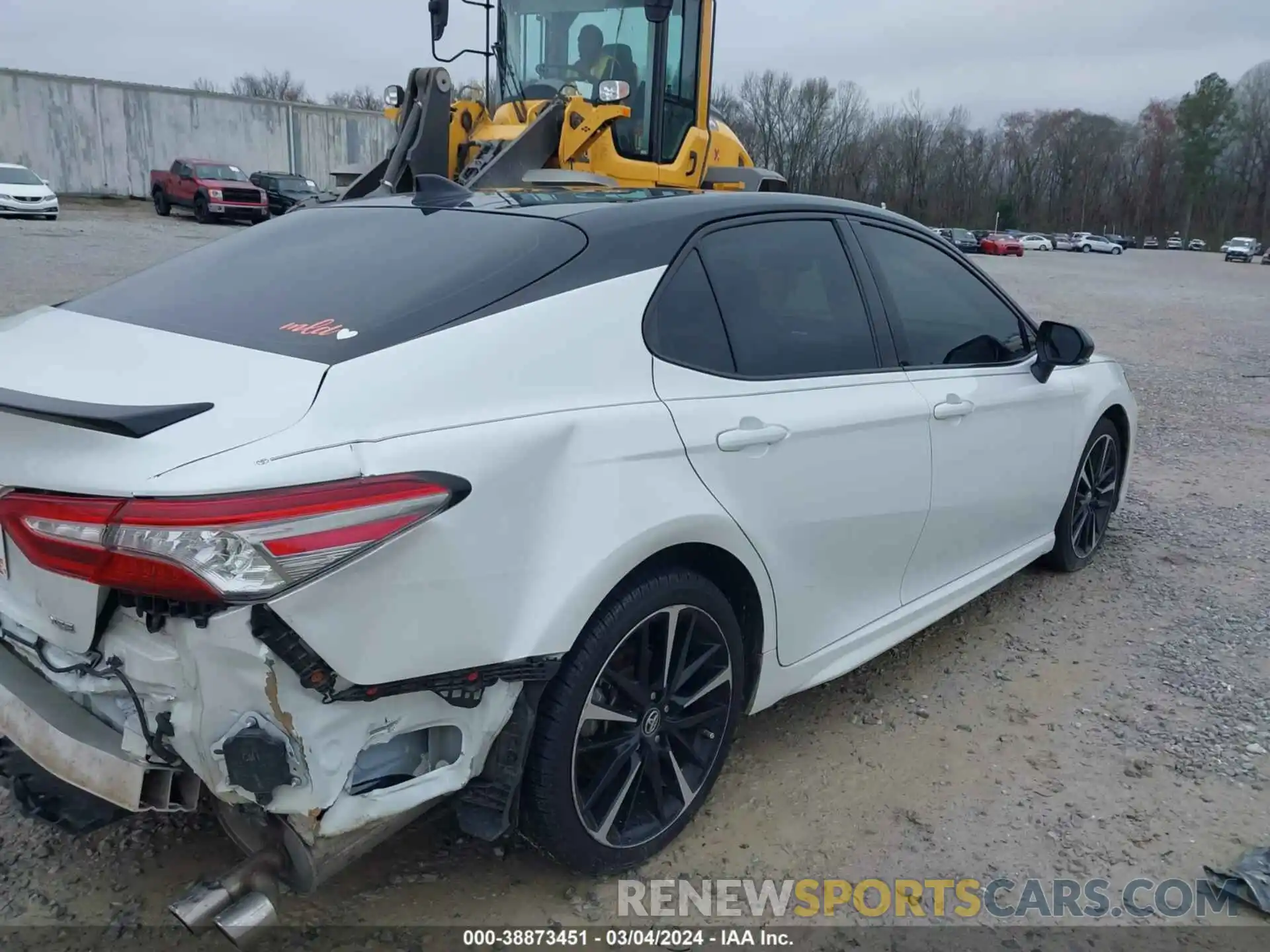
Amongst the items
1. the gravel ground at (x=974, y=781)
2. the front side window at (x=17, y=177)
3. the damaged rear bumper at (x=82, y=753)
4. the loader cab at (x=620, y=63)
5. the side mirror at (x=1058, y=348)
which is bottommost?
the gravel ground at (x=974, y=781)

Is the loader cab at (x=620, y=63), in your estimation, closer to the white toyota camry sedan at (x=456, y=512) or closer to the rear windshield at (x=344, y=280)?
the white toyota camry sedan at (x=456, y=512)

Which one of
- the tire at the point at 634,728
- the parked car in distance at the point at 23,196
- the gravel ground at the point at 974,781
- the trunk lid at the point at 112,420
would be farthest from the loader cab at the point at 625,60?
the parked car in distance at the point at 23,196

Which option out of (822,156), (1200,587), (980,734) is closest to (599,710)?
(980,734)

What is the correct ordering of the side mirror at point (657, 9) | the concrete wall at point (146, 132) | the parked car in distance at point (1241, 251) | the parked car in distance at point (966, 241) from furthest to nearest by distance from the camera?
the parked car in distance at point (1241, 251)
the parked car in distance at point (966, 241)
the concrete wall at point (146, 132)
the side mirror at point (657, 9)

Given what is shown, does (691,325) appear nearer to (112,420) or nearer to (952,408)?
(952,408)

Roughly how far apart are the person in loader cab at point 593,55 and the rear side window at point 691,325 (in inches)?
300

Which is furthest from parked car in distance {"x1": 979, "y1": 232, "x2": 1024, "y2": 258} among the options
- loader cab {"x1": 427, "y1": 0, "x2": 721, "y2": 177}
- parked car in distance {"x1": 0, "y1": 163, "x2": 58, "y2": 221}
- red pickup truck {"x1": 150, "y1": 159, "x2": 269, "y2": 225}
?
loader cab {"x1": 427, "y1": 0, "x2": 721, "y2": 177}

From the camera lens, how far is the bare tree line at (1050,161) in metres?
82.8

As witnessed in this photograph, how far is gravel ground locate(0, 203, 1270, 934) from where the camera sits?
253cm

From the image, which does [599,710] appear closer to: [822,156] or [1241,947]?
[1241,947]

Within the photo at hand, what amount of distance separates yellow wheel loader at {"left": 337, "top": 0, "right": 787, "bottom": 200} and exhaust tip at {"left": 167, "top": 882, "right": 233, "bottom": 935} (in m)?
7.52

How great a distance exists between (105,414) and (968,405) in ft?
8.70

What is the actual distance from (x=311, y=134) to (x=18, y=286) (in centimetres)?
3470

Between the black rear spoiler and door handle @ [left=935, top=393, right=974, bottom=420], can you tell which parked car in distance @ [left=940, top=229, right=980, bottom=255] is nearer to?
door handle @ [left=935, top=393, right=974, bottom=420]
